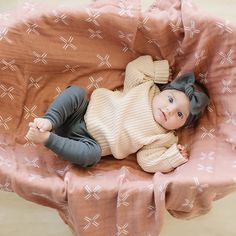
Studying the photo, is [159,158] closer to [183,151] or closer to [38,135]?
[183,151]

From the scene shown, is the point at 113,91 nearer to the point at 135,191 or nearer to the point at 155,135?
the point at 155,135

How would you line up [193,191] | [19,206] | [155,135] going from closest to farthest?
[193,191]
[155,135]
[19,206]

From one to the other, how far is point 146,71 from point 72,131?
27cm

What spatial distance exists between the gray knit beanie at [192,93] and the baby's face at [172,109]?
1 centimetres

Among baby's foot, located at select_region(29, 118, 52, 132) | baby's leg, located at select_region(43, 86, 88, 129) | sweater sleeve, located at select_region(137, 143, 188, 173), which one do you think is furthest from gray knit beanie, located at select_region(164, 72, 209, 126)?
baby's foot, located at select_region(29, 118, 52, 132)

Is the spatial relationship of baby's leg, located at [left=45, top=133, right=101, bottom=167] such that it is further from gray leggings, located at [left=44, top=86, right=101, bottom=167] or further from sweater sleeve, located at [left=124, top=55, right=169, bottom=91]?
sweater sleeve, located at [left=124, top=55, right=169, bottom=91]

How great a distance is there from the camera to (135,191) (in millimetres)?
1039

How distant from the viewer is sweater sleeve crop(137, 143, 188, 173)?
1.17 metres

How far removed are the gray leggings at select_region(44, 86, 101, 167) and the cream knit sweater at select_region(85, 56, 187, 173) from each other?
27 millimetres

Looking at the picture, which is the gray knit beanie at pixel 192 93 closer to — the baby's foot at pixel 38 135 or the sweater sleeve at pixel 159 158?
the sweater sleeve at pixel 159 158

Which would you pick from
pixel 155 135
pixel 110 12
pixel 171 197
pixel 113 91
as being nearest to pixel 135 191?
pixel 171 197

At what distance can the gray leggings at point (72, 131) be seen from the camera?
112 cm

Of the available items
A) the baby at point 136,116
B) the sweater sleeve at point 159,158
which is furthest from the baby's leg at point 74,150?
the sweater sleeve at point 159,158

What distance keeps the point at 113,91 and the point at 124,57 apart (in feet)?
0.35
